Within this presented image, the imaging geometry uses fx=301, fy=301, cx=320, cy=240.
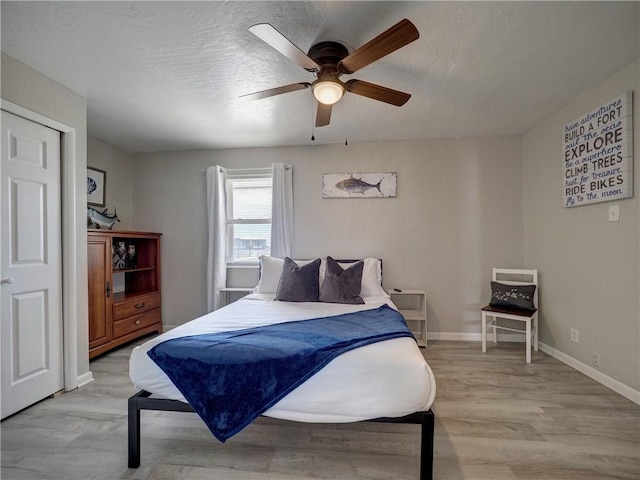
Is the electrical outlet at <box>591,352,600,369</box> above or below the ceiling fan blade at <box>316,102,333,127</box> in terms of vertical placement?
below

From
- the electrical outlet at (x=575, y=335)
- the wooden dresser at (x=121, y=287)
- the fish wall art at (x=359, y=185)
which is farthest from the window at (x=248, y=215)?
the electrical outlet at (x=575, y=335)

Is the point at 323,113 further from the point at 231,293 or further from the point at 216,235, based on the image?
the point at 231,293

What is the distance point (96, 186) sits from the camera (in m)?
3.60

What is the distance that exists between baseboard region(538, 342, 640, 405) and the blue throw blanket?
2.10m

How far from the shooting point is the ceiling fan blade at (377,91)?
193 centimetres

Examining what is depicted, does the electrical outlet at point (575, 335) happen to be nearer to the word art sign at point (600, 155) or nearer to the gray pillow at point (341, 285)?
the word art sign at point (600, 155)

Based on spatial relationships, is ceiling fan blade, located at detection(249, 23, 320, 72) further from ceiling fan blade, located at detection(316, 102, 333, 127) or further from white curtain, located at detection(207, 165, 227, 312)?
white curtain, located at detection(207, 165, 227, 312)

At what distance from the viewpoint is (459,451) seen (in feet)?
5.55

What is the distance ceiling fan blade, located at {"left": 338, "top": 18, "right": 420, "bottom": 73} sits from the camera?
1.42 meters

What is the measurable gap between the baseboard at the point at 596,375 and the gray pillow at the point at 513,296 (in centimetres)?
47

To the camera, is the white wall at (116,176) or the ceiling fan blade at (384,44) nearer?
the ceiling fan blade at (384,44)

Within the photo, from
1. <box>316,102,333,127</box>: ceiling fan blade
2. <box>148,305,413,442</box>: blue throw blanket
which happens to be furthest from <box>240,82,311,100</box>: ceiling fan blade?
<box>148,305,413,442</box>: blue throw blanket

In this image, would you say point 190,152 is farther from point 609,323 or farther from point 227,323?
point 609,323

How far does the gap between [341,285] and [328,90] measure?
1.74 m
